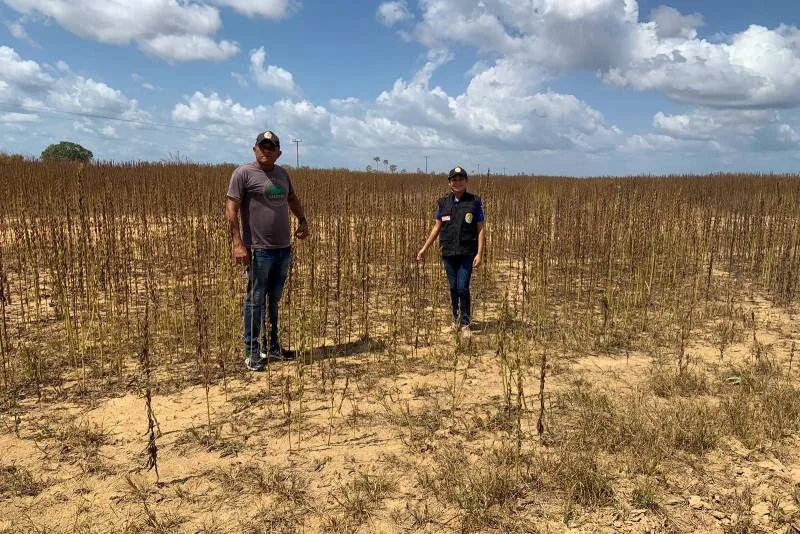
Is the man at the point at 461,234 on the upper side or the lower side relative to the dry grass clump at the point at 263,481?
upper

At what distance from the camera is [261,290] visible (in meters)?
3.50

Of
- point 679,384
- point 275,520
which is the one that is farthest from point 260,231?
point 679,384

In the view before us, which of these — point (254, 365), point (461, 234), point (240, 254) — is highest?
point (461, 234)

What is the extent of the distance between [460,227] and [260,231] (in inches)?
68.4

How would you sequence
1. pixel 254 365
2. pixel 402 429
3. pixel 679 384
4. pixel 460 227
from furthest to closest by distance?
pixel 460 227 < pixel 254 365 < pixel 679 384 < pixel 402 429

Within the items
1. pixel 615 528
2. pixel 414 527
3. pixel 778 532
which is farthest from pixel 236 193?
pixel 778 532

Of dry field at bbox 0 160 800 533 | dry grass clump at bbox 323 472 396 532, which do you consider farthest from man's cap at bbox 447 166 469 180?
dry grass clump at bbox 323 472 396 532

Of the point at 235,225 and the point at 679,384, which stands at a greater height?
the point at 235,225

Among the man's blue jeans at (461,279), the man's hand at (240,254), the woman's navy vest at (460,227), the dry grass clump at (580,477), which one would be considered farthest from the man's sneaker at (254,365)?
the dry grass clump at (580,477)

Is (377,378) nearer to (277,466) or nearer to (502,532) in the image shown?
(277,466)

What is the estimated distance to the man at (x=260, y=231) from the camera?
333cm

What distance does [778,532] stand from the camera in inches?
78.1

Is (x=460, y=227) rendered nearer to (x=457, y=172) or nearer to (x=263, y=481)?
(x=457, y=172)

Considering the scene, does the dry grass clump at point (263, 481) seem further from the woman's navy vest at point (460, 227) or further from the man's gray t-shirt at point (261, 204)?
the woman's navy vest at point (460, 227)
